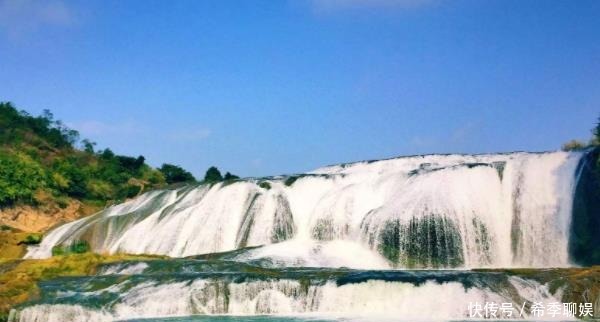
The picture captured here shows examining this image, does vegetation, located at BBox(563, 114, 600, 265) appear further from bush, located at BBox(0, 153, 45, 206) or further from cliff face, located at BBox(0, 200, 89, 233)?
bush, located at BBox(0, 153, 45, 206)

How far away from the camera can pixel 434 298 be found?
53.3 feet

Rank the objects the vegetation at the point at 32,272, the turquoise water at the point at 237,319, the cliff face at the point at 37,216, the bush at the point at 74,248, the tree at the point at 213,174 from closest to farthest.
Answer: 1. the turquoise water at the point at 237,319
2. the vegetation at the point at 32,272
3. the bush at the point at 74,248
4. the cliff face at the point at 37,216
5. the tree at the point at 213,174

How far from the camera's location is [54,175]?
46.6 m

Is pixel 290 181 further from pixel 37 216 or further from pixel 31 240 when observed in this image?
pixel 37 216

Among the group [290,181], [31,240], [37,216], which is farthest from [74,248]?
[37,216]

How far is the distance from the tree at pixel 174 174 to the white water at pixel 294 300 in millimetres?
34725

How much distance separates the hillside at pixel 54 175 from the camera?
4341cm

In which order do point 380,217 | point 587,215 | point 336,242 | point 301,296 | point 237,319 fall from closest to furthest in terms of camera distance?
point 237,319
point 301,296
point 587,215
point 380,217
point 336,242

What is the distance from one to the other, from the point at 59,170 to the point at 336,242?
27.1m

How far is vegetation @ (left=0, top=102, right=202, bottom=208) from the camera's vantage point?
44188 mm

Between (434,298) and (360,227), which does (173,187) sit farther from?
(434,298)

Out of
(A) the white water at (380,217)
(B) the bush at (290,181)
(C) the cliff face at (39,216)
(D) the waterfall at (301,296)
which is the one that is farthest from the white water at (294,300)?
(C) the cliff face at (39,216)

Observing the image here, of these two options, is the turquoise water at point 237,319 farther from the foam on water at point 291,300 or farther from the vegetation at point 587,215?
the vegetation at point 587,215

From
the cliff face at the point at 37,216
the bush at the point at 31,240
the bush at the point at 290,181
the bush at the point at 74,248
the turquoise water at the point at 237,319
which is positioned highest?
the bush at the point at 290,181
